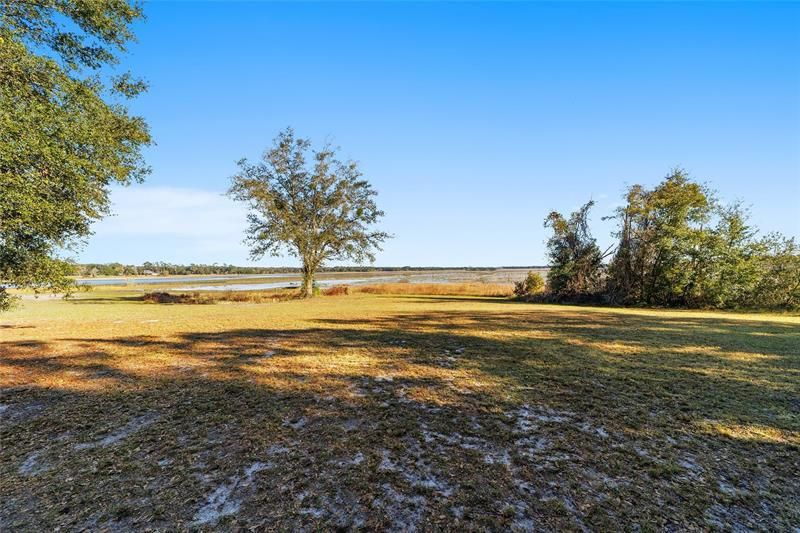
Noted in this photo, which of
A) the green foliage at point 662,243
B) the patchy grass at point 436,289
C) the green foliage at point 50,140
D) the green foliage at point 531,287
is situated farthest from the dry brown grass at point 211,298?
the green foliage at point 662,243

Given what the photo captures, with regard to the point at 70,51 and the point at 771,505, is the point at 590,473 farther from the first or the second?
the point at 70,51

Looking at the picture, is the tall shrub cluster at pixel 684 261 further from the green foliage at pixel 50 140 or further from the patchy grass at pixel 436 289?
the green foliage at pixel 50 140

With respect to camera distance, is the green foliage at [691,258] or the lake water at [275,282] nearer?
the green foliage at [691,258]

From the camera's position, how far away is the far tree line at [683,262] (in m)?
17.0

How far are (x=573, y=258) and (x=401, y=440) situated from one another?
923 inches

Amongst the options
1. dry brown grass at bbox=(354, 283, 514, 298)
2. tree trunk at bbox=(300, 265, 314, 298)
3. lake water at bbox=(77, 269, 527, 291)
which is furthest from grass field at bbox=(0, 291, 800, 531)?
lake water at bbox=(77, 269, 527, 291)

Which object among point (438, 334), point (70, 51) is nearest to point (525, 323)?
point (438, 334)

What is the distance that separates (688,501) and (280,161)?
27159 millimetres

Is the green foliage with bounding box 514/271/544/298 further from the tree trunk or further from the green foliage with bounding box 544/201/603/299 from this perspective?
the tree trunk

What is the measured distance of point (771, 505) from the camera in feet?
7.61

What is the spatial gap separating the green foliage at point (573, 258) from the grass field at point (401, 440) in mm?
16241

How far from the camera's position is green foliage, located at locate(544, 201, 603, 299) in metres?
22.5

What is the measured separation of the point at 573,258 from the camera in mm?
23234

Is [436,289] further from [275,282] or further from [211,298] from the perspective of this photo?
[275,282]
